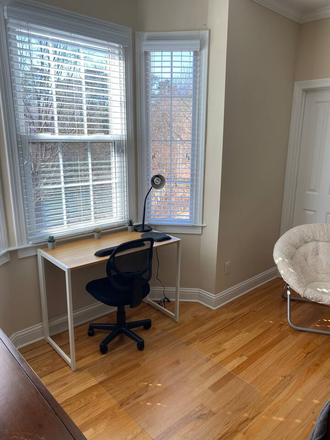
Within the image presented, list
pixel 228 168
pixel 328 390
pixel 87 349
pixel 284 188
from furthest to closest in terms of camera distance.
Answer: pixel 284 188, pixel 228 168, pixel 87 349, pixel 328 390

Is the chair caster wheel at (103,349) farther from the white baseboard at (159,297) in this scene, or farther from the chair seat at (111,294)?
the white baseboard at (159,297)

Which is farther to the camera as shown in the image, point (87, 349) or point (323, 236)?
point (323, 236)

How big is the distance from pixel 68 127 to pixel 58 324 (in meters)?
1.59

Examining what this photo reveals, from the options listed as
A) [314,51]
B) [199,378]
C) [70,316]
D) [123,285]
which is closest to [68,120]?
[123,285]

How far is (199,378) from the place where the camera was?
227 cm

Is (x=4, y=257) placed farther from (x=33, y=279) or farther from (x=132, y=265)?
(x=132, y=265)

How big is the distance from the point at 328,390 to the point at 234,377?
0.60m

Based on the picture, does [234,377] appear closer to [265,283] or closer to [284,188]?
[265,283]

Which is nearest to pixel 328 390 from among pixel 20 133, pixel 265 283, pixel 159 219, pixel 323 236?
pixel 323 236

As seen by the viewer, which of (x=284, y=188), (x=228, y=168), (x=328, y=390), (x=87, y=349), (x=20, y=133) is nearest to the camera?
(x=328, y=390)

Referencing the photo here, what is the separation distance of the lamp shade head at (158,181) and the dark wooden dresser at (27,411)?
1.89 meters

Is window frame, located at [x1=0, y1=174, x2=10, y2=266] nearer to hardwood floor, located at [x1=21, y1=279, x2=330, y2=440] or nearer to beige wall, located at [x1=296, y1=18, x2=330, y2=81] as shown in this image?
hardwood floor, located at [x1=21, y1=279, x2=330, y2=440]

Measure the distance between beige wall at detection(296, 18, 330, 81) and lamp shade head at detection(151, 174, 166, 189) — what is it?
1845 mm

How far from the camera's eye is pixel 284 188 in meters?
3.66
